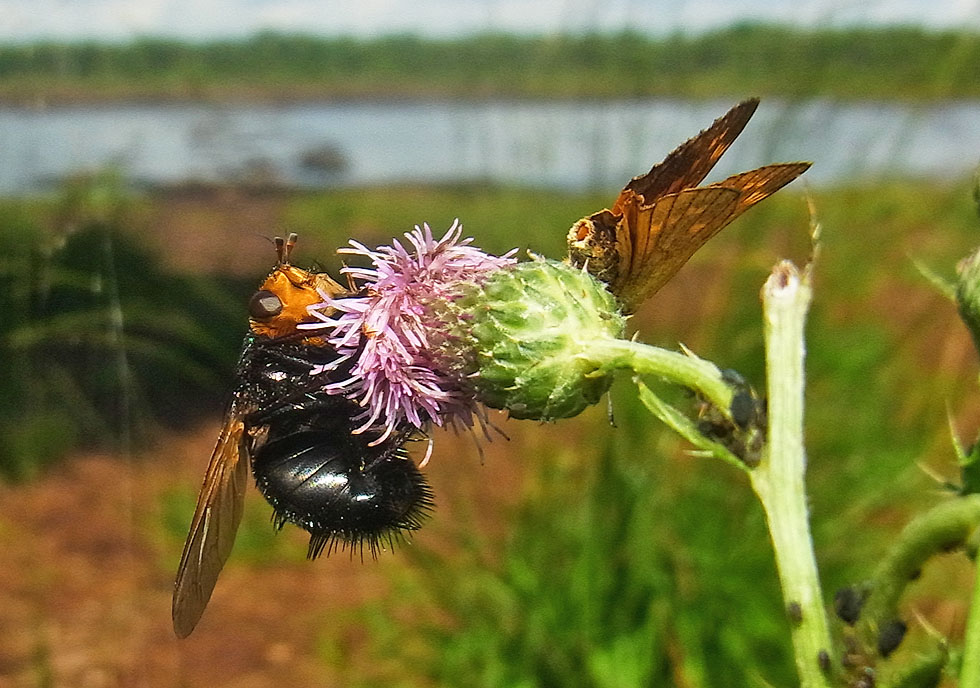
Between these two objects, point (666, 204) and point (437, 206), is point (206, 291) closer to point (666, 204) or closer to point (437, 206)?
point (666, 204)

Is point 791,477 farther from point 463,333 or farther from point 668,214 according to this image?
point 463,333

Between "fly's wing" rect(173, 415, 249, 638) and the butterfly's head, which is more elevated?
the butterfly's head

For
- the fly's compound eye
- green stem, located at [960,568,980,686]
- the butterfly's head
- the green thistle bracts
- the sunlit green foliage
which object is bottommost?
the sunlit green foliage

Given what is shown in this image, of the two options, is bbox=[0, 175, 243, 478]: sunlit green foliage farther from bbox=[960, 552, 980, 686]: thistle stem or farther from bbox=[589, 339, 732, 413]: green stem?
bbox=[960, 552, 980, 686]: thistle stem

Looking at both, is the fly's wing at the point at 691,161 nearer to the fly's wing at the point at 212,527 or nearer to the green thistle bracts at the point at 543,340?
the green thistle bracts at the point at 543,340

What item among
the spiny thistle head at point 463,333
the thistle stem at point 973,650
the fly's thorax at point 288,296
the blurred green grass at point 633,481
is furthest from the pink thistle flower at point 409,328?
the blurred green grass at point 633,481

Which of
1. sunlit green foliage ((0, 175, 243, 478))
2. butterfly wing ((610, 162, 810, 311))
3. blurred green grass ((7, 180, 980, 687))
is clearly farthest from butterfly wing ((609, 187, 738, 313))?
sunlit green foliage ((0, 175, 243, 478))

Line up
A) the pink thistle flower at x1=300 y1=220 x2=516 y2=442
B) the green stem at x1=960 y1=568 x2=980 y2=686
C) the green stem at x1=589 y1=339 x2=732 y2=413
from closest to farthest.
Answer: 1. the green stem at x1=960 y1=568 x2=980 y2=686
2. the green stem at x1=589 y1=339 x2=732 y2=413
3. the pink thistle flower at x1=300 y1=220 x2=516 y2=442
